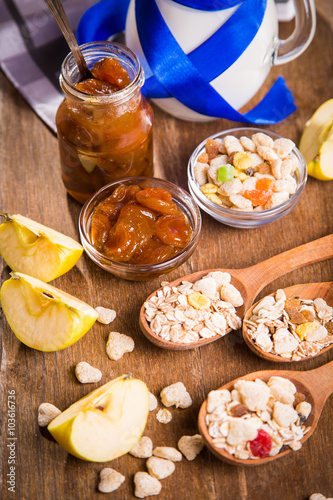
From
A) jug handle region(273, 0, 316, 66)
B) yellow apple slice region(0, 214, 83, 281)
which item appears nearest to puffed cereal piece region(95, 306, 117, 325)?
yellow apple slice region(0, 214, 83, 281)

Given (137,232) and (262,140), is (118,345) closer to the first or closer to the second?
(137,232)

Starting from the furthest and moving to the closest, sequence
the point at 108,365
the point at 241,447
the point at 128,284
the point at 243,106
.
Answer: the point at 243,106, the point at 128,284, the point at 108,365, the point at 241,447

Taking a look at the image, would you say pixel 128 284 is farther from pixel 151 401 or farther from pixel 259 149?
pixel 259 149

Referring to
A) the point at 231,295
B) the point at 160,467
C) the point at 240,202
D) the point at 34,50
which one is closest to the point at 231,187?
the point at 240,202

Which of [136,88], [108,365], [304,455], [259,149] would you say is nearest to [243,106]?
[259,149]

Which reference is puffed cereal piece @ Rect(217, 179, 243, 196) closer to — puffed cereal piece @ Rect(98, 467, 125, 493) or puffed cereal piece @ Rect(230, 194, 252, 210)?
puffed cereal piece @ Rect(230, 194, 252, 210)

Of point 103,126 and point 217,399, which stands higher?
point 103,126
